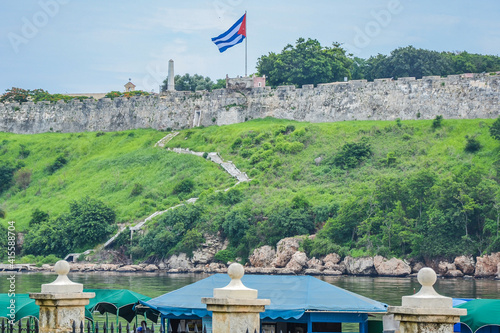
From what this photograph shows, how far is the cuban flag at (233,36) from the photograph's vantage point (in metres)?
68.7

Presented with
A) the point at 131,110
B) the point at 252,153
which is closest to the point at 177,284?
the point at 252,153

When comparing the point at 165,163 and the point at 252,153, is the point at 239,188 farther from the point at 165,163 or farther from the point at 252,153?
the point at 165,163

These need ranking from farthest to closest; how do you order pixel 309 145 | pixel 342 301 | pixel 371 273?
pixel 309 145, pixel 371 273, pixel 342 301

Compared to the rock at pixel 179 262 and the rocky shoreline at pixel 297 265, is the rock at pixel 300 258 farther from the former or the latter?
the rock at pixel 179 262

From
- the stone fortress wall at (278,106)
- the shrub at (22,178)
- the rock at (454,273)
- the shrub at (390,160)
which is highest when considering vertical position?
the stone fortress wall at (278,106)

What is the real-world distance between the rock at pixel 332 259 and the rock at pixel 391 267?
2.51 meters

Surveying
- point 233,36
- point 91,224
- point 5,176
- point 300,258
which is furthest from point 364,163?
point 5,176

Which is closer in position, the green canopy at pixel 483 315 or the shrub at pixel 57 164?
the green canopy at pixel 483 315

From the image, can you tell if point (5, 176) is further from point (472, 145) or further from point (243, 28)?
point (472, 145)

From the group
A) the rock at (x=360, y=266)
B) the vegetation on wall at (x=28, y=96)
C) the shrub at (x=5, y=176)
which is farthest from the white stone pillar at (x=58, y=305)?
the vegetation on wall at (x=28, y=96)

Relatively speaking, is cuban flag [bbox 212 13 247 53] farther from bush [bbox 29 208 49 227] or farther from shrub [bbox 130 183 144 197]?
bush [bbox 29 208 49 227]

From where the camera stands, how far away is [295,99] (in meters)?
75.5

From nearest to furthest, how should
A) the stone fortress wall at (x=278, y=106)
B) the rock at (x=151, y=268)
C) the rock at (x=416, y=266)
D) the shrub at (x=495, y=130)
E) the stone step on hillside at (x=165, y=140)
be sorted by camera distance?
1. the rock at (x=416, y=266)
2. the rock at (x=151, y=268)
3. the shrub at (x=495, y=130)
4. the stone fortress wall at (x=278, y=106)
5. the stone step on hillside at (x=165, y=140)

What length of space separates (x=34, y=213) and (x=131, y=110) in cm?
Answer: 1746
